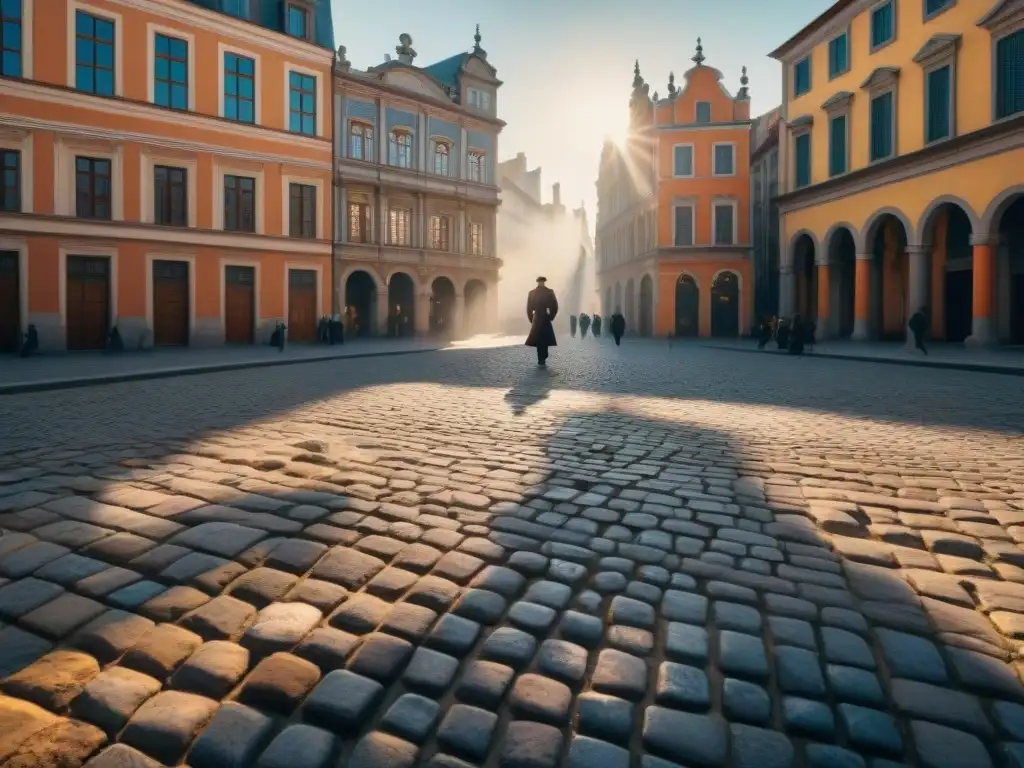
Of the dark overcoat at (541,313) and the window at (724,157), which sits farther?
the window at (724,157)

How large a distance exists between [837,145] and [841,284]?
5.85 meters

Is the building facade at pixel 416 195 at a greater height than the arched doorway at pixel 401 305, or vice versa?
the building facade at pixel 416 195

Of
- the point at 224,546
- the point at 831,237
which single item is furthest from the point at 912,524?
the point at 831,237

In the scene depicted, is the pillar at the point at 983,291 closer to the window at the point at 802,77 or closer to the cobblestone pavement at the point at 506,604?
the window at the point at 802,77

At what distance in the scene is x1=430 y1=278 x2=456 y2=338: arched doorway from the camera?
4000 centimetres

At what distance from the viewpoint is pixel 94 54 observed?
2311 centimetres

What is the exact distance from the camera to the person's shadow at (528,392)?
377 inches

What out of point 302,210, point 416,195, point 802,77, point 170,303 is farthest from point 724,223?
point 170,303

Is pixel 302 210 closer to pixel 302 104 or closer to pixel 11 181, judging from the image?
pixel 302 104

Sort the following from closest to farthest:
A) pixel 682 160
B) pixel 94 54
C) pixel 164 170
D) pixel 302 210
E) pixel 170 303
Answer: pixel 94 54 < pixel 164 170 < pixel 170 303 < pixel 302 210 < pixel 682 160

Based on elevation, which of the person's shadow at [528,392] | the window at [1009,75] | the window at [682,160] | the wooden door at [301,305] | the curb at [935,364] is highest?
the window at [682,160]

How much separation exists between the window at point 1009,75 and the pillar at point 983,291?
146 inches

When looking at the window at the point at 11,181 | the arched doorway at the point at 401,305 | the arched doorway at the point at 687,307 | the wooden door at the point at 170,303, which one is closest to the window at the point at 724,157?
the arched doorway at the point at 687,307

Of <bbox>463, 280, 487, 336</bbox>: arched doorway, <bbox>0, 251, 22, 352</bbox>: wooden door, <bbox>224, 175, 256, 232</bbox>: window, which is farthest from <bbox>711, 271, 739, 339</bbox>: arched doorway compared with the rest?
<bbox>0, 251, 22, 352</bbox>: wooden door
